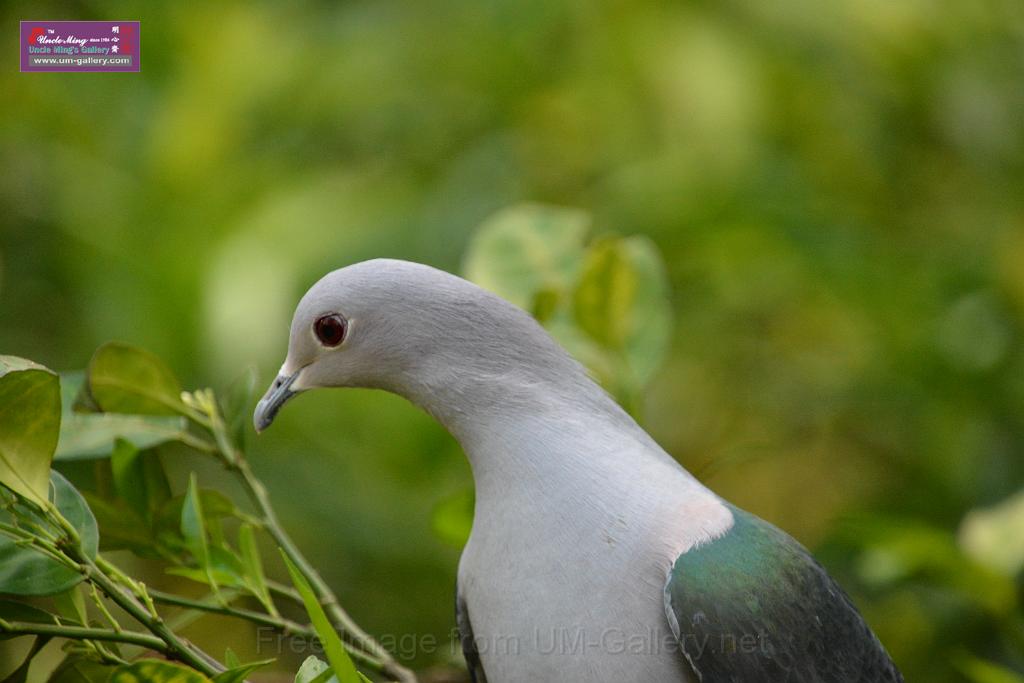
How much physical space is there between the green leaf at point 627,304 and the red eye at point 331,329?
288mm

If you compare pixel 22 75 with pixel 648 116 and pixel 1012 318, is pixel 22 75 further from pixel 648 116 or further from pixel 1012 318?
pixel 1012 318

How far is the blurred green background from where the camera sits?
1993mm

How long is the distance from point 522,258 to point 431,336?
30cm

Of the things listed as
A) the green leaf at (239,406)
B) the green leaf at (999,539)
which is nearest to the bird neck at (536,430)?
the green leaf at (239,406)

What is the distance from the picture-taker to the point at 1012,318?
2.13 m

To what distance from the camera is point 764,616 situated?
0.80 m

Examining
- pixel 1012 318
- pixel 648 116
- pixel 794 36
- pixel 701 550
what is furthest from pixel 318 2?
pixel 701 550

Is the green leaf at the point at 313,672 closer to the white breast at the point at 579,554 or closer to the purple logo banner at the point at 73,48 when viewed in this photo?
the white breast at the point at 579,554

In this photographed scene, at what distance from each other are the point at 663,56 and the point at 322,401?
88 cm

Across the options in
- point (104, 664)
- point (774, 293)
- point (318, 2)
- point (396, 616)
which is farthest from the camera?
point (318, 2)

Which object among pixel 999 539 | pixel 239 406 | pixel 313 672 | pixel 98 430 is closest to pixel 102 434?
pixel 98 430

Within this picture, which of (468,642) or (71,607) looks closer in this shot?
(71,607)

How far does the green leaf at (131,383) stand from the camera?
92cm

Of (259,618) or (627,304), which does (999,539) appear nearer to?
(627,304)
